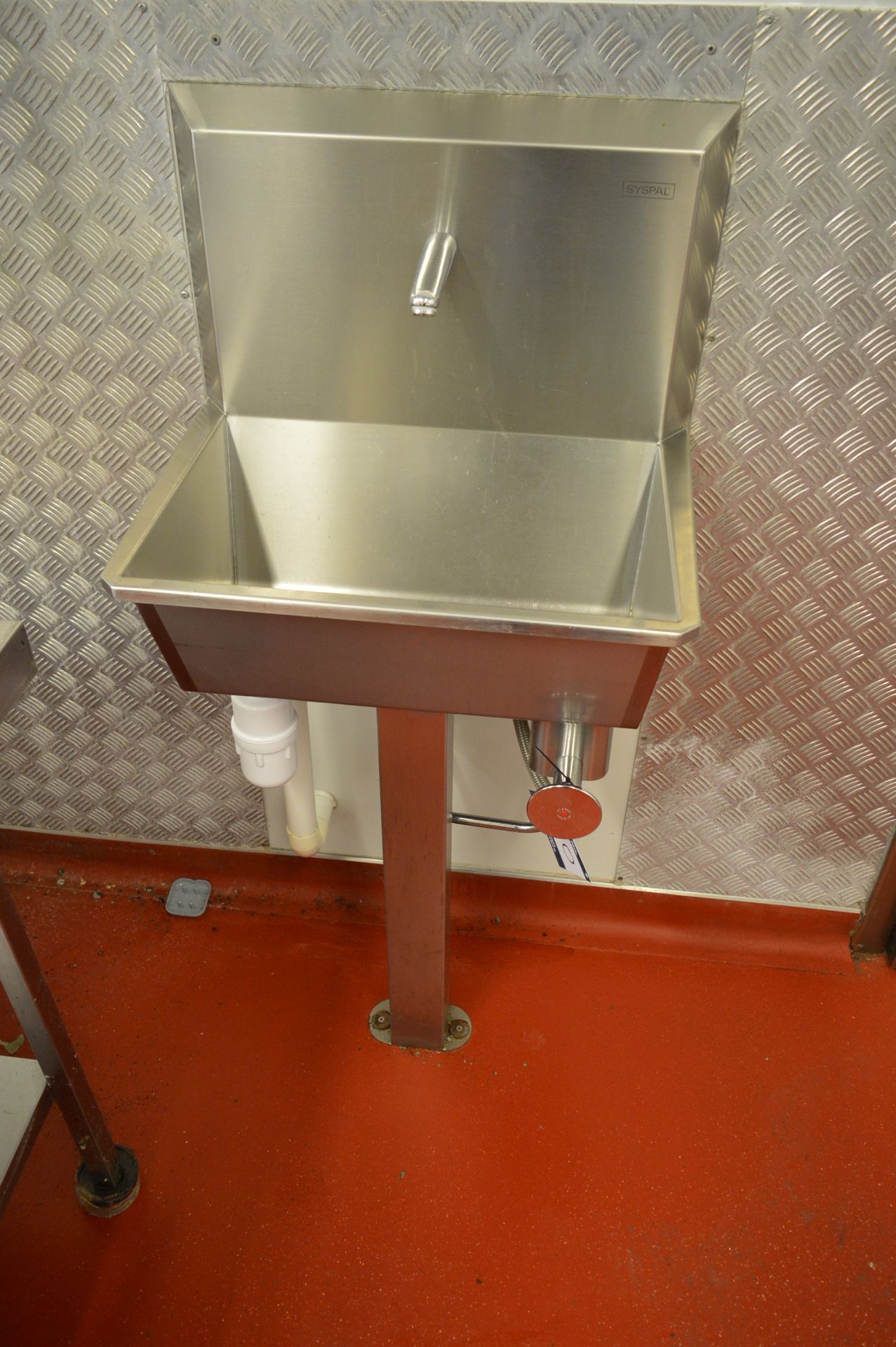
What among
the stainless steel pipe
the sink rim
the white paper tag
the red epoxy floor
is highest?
the sink rim

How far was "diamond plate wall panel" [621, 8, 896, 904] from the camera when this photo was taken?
1488 millimetres

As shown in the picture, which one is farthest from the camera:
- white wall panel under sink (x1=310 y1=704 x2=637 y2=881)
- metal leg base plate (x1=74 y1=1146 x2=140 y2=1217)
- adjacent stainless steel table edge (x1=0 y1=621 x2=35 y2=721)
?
white wall panel under sink (x1=310 y1=704 x2=637 y2=881)

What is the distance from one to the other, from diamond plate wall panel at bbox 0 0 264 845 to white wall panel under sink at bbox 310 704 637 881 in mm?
240

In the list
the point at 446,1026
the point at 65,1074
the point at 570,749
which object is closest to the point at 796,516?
the point at 570,749

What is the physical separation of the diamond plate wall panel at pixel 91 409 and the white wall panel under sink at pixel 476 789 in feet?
0.79

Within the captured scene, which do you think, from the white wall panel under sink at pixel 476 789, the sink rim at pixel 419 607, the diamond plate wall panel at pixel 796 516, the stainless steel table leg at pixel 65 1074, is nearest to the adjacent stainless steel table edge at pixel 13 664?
the sink rim at pixel 419 607

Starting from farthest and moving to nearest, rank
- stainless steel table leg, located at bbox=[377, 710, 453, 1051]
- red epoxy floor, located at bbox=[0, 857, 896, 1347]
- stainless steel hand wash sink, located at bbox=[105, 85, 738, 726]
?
red epoxy floor, located at bbox=[0, 857, 896, 1347]
stainless steel table leg, located at bbox=[377, 710, 453, 1051]
stainless steel hand wash sink, located at bbox=[105, 85, 738, 726]

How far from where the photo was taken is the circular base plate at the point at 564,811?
1.58m

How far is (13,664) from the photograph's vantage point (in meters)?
1.32

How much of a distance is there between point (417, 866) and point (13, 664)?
86 centimetres

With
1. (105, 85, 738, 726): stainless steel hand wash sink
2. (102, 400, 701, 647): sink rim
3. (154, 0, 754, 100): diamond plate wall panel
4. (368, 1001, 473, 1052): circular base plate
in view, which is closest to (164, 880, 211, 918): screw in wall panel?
(368, 1001, 473, 1052): circular base plate

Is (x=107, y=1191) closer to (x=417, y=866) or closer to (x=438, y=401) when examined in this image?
(x=417, y=866)

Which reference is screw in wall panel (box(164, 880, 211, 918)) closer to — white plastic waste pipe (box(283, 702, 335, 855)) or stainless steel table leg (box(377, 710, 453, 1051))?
white plastic waste pipe (box(283, 702, 335, 855))

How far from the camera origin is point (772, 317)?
1654 mm
